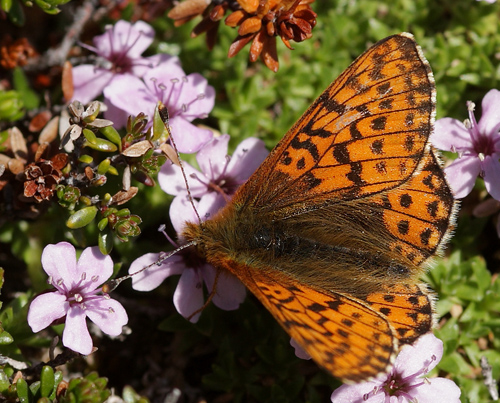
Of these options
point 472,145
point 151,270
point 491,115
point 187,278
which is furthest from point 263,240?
point 491,115

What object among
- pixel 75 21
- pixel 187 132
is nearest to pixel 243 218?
pixel 187 132

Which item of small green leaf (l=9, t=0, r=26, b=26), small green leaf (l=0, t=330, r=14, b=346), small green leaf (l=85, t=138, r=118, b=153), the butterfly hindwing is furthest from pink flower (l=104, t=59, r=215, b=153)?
small green leaf (l=0, t=330, r=14, b=346)

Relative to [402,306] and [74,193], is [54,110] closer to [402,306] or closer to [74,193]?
[74,193]

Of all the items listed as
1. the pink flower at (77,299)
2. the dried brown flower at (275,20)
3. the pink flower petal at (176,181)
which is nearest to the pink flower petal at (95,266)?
the pink flower at (77,299)

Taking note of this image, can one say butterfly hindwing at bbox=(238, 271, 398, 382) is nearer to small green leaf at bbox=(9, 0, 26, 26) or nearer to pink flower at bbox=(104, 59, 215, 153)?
pink flower at bbox=(104, 59, 215, 153)

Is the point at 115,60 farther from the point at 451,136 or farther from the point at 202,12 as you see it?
the point at 451,136
